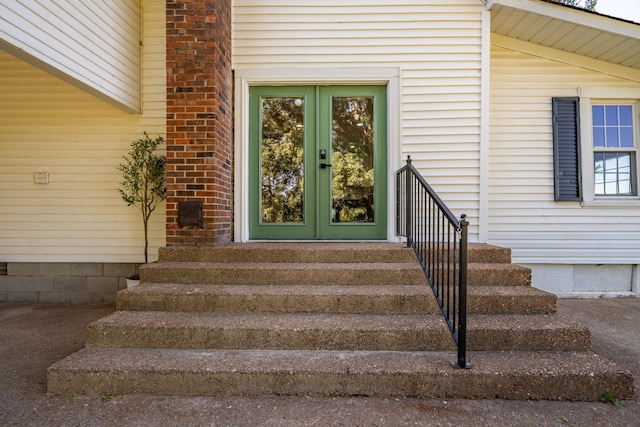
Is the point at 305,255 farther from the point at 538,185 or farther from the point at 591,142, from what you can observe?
the point at 591,142

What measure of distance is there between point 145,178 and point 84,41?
4.76 feet

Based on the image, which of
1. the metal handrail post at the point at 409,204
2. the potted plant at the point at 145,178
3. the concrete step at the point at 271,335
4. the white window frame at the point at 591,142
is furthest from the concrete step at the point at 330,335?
the white window frame at the point at 591,142

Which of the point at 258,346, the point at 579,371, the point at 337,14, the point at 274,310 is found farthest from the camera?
the point at 337,14

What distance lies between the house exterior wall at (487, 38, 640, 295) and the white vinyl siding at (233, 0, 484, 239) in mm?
656

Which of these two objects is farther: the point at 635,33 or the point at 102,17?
the point at 635,33

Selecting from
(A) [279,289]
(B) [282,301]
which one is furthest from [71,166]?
(B) [282,301]

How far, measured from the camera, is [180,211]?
3.32m

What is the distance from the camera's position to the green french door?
401 centimetres

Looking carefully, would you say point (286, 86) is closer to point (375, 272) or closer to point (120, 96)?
point (120, 96)

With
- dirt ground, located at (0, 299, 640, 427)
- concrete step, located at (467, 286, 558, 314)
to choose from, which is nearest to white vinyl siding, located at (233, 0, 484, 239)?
concrete step, located at (467, 286, 558, 314)

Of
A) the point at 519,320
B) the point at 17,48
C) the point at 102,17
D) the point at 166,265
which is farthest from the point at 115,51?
the point at 519,320

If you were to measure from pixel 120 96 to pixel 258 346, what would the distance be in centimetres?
321

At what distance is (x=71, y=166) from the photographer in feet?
13.4

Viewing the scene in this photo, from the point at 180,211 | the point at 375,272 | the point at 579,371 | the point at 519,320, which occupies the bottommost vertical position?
the point at 579,371
